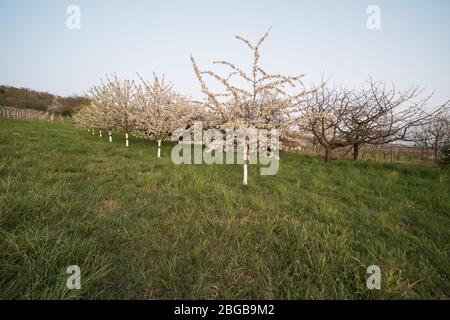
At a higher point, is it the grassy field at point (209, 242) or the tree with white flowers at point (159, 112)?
the tree with white flowers at point (159, 112)

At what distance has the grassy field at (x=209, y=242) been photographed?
188 centimetres

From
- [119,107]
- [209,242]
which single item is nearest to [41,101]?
[119,107]

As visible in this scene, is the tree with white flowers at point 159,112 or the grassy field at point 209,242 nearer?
the grassy field at point 209,242

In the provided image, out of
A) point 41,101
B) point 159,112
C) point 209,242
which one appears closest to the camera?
point 209,242

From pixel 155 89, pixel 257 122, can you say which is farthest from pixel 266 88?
pixel 155 89

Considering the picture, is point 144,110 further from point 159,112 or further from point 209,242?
point 209,242

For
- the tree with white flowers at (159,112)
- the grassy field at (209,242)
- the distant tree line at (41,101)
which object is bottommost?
the grassy field at (209,242)

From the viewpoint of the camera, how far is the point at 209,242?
261 cm

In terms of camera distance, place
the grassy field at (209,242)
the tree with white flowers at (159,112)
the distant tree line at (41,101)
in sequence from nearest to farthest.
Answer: the grassy field at (209,242) → the tree with white flowers at (159,112) → the distant tree line at (41,101)

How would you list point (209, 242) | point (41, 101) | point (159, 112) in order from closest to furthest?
point (209, 242)
point (159, 112)
point (41, 101)

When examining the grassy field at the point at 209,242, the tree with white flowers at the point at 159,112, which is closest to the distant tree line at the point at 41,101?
the tree with white flowers at the point at 159,112

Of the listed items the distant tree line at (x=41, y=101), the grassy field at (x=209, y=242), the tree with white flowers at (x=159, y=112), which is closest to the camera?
the grassy field at (x=209, y=242)

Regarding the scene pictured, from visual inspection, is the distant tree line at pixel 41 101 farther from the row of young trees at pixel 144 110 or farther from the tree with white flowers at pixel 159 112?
the tree with white flowers at pixel 159 112

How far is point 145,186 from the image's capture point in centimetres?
489
